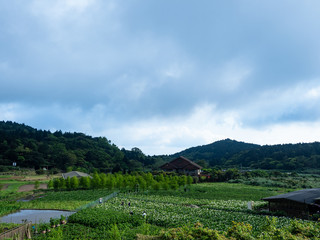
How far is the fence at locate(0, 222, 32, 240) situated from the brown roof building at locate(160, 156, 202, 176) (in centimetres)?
5575

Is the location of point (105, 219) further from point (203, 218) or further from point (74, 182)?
point (74, 182)

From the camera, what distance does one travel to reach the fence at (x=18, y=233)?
13.1 metres

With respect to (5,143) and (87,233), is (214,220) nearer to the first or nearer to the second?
(87,233)

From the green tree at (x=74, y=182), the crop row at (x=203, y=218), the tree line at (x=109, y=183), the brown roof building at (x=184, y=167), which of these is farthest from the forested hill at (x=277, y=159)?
the crop row at (x=203, y=218)

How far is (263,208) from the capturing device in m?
24.6

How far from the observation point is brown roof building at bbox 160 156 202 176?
68.1 meters

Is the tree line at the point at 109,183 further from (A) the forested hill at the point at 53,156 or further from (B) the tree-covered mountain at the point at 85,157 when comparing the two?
(B) the tree-covered mountain at the point at 85,157

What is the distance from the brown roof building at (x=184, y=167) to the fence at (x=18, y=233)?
2195 inches

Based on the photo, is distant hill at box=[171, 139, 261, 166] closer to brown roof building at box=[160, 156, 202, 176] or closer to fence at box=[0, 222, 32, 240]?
brown roof building at box=[160, 156, 202, 176]

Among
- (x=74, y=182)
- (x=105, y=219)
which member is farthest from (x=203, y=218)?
(x=74, y=182)

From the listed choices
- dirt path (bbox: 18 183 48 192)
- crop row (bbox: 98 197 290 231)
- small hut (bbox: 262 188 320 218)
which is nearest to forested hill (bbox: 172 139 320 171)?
dirt path (bbox: 18 183 48 192)

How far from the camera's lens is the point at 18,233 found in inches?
539

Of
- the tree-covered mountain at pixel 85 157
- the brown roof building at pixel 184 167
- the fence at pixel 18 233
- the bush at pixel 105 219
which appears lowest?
the bush at pixel 105 219

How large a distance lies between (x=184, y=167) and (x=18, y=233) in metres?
59.0
